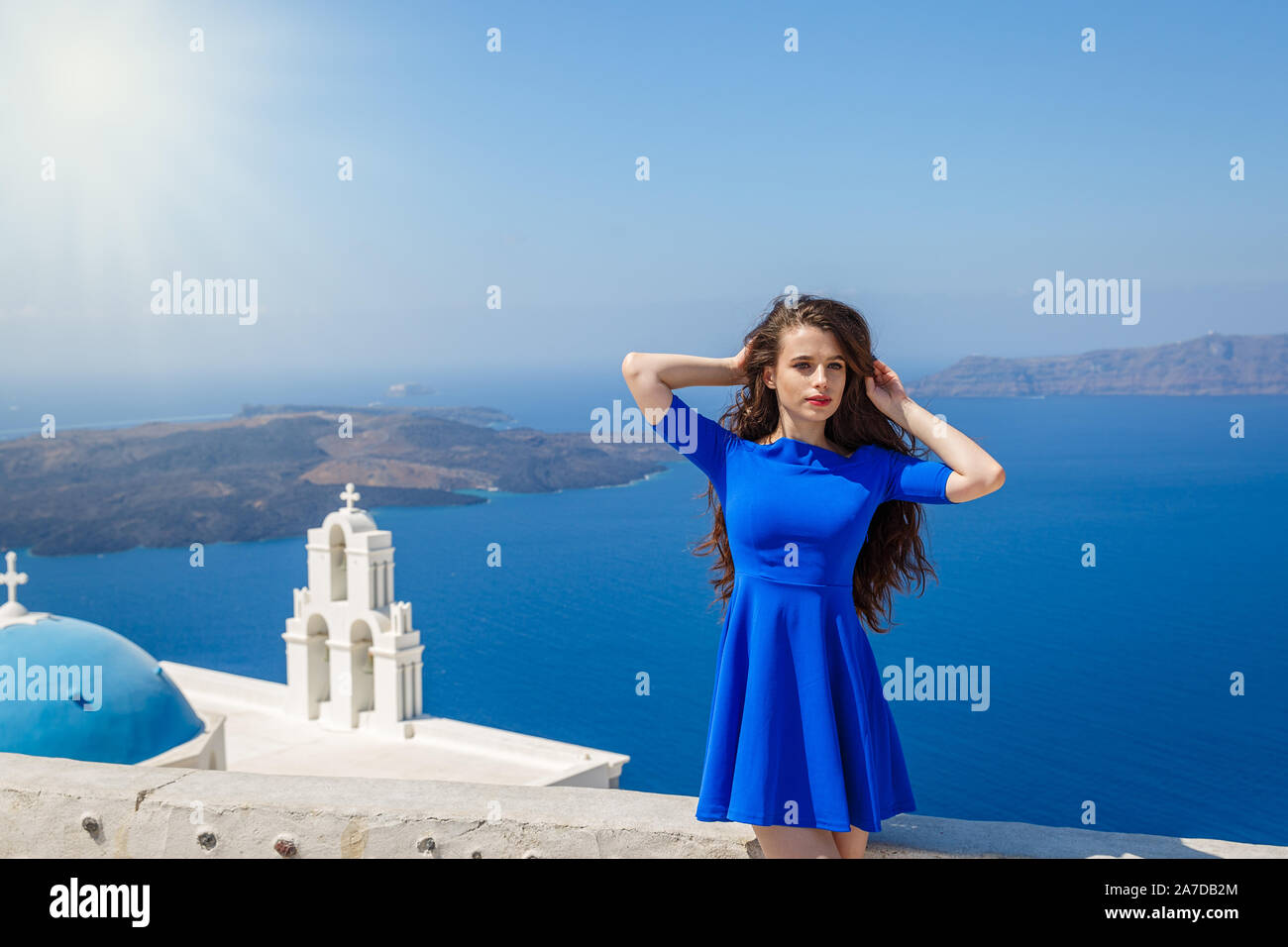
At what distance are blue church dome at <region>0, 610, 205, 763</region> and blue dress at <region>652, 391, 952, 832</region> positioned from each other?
7.42m

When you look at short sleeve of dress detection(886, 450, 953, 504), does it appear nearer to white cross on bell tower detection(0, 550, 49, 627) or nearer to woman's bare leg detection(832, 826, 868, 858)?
woman's bare leg detection(832, 826, 868, 858)

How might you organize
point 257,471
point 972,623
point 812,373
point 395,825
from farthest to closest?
point 257,471 < point 972,623 < point 395,825 < point 812,373

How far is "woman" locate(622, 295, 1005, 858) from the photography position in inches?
101

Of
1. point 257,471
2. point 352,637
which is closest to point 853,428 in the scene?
point 352,637

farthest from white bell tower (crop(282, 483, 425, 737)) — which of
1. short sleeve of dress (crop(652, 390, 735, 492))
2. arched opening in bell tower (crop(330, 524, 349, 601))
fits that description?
short sleeve of dress (crop(652, 390, 735, 492))

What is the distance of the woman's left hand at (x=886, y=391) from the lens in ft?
8.97

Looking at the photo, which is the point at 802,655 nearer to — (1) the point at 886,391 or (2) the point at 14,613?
(1) the point at 886,391

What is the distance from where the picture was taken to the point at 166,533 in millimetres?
60281

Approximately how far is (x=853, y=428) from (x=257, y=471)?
6683 cm

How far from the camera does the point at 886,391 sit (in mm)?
2762
